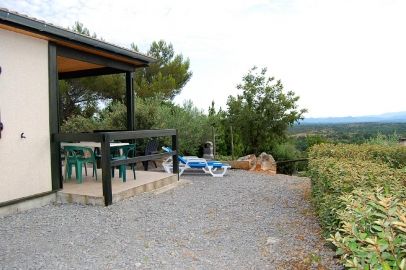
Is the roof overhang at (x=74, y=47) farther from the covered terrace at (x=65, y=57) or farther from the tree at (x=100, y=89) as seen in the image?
the tree at (x=100, y=89)

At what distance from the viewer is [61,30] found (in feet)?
19.0

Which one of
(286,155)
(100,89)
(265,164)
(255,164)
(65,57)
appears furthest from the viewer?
(100,89)

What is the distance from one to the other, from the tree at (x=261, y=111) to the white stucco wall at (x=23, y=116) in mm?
9718

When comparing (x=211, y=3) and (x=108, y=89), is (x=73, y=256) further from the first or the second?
(x=108, y=89)

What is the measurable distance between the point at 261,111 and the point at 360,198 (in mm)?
12241

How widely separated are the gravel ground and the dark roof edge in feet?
9.42

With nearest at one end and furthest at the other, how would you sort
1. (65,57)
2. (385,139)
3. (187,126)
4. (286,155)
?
(65,57) → (385,139) → (187,126) → (286,155)

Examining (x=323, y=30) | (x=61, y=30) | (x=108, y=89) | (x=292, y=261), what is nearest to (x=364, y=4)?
(x=323, y=30)

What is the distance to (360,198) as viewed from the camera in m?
2.55

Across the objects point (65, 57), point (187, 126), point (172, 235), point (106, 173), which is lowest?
point (172, 235)

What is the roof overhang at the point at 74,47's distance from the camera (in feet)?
16.8

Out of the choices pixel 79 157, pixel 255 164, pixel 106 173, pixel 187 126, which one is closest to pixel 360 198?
pixel 106 173

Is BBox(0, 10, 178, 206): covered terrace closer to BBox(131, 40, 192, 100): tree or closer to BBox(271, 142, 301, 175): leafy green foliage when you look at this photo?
BBox(271, 142, 301, 175): leafy green foliage

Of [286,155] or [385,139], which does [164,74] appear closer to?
[286,155]
